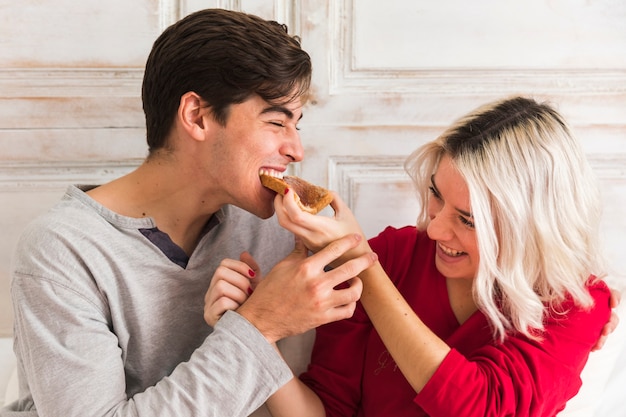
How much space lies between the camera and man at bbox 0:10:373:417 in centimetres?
142

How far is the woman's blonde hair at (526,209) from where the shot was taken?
1.50m

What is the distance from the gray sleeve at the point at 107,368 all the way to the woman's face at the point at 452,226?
0.50 meters

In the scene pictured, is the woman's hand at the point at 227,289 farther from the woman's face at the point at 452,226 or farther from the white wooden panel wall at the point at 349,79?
the white wooden panel wall at the point at 349,79

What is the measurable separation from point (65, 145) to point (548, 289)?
1.53 metres

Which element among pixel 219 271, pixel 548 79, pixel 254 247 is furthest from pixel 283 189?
pixel 548 79

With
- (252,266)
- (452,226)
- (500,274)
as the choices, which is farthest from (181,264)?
(500,274)

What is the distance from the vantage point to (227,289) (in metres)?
1.51

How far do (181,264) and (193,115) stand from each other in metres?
0.40

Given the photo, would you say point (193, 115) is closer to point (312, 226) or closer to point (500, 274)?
point (312, 226)

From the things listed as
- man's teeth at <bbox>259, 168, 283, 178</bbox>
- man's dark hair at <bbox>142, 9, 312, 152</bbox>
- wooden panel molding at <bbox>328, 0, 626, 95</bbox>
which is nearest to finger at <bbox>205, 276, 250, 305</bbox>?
man's teeth at <bbox>259, 168, 283, 178</bbox>

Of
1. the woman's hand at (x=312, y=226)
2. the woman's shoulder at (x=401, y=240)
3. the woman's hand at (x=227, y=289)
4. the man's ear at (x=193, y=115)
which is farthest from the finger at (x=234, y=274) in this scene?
the woman's shoulder at (x=401, y=240)

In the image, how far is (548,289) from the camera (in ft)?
5.15

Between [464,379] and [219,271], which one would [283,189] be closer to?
[219,271]

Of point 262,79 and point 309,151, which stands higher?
point 262,79
